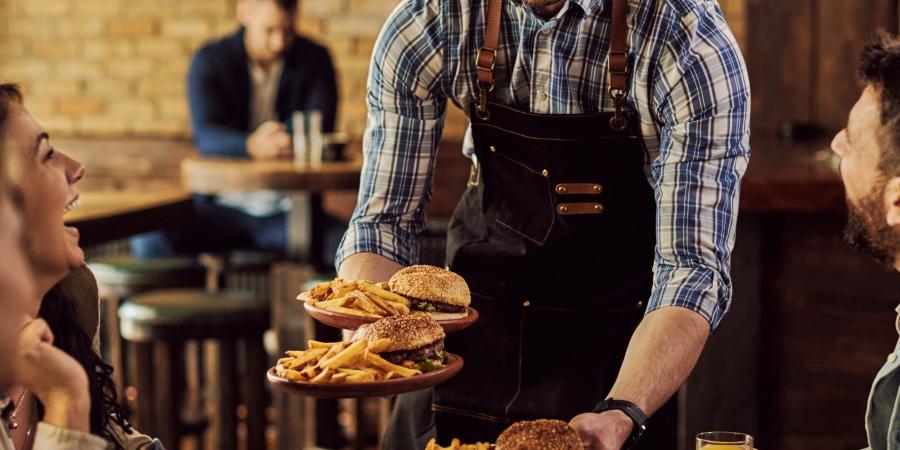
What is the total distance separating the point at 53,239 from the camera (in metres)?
1.39

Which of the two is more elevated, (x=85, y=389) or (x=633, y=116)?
(x=633, y=116)

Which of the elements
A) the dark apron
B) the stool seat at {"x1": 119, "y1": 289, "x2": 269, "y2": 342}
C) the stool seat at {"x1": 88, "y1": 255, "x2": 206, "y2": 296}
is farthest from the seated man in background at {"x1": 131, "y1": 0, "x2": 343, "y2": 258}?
the dark apron

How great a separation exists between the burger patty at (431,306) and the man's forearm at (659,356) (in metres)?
0.26

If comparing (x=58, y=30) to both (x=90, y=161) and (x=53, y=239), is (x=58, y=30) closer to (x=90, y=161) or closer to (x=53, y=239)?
(x=90, y=161)

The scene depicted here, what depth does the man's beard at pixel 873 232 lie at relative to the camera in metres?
1.68

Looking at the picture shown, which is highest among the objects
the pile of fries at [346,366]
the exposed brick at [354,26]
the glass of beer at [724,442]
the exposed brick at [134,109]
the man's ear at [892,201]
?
the exposed brick at [354,26]

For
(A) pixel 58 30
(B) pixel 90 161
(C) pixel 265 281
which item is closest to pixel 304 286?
(C) pixel 265 281

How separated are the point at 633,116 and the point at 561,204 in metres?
0.20

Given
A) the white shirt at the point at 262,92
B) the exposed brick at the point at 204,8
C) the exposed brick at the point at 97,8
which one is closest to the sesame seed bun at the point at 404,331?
the white shirt at the point at 262,92

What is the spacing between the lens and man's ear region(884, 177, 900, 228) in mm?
1645

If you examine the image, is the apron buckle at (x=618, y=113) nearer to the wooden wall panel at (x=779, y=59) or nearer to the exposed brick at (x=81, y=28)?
the wooden wall panel at (x=779, y=59)

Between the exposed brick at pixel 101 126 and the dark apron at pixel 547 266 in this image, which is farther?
the exposed brick at pixel 101 126

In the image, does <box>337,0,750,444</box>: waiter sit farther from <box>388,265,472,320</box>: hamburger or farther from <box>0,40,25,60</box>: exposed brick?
<box>0,40,25,60</box>: exposed brick

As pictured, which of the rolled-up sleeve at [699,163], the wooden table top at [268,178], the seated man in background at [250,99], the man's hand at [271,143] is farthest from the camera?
the seated man in background at [250,99]
